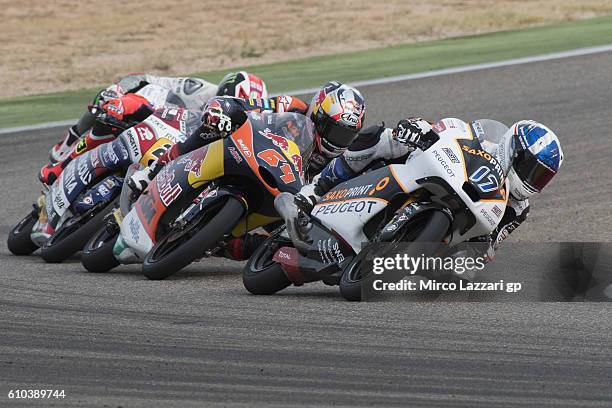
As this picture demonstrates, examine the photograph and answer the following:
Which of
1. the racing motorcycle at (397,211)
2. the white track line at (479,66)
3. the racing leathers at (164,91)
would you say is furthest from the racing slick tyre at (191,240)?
the white track line at (479,66)

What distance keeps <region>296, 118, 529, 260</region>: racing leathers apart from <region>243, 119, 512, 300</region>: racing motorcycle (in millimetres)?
145

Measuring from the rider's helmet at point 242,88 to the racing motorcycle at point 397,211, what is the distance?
199cm

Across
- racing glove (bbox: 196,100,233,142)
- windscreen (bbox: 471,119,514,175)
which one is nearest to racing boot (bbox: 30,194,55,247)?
racing glove (bbox: 196,100,233,142)

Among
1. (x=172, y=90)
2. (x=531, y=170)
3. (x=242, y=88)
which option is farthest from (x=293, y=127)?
(x=172, y=90)

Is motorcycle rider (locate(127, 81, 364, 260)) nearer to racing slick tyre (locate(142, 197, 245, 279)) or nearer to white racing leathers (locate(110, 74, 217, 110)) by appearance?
racing slick tyre (locate(142, 197, 245, 279))

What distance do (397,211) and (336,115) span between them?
4.52 feet

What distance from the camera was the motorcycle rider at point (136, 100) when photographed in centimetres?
1027

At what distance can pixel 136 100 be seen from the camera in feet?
34.6

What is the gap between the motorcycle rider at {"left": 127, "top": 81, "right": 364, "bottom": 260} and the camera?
8.88m

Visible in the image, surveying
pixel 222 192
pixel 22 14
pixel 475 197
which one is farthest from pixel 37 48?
pixel 475 197

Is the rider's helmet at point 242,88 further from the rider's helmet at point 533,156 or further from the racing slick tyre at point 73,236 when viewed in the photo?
the rider's helmet at point 533,156

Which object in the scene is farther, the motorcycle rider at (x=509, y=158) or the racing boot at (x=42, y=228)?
the racing boot at (x=42, y=228)

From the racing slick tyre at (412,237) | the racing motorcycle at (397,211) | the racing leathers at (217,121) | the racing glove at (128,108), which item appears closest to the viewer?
the racing slick tyre at (412,237)

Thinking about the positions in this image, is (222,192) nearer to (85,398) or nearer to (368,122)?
(85,398)
